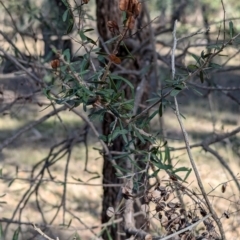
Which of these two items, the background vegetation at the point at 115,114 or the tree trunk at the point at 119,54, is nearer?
the background vegetation at the point at 115,114

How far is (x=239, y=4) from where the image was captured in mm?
4086

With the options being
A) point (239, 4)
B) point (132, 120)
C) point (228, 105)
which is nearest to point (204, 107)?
point (228, 105)

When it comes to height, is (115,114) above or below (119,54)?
below

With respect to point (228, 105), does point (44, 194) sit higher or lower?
lower

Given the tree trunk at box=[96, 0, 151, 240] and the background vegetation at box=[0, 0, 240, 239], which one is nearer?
the background vegetation at box=[0, 0, 240, 239]

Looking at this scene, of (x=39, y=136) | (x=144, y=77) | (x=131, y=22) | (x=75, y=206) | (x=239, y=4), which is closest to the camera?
(x=131, y=22)

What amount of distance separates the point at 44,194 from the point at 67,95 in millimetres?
4312

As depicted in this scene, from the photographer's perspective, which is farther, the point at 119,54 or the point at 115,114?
the point at 119,54

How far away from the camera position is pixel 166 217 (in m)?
1.08

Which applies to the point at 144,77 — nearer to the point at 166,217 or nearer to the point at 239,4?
the point at 166,217

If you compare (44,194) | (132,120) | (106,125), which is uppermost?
(44,194)

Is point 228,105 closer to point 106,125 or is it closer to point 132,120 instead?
point 106,125

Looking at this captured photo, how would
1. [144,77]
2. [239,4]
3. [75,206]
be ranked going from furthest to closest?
[75,206] < [239,4] < [144,77]

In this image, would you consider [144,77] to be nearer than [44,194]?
Yes
